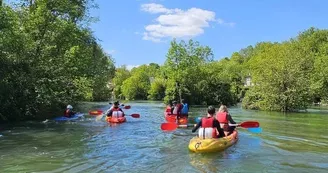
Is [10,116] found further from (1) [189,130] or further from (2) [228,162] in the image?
(2) [228,162]

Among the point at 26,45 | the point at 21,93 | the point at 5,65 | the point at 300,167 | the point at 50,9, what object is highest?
the point at 50,9

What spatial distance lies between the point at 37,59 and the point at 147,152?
562 inches

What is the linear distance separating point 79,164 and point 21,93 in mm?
12986

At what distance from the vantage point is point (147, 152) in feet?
41.4

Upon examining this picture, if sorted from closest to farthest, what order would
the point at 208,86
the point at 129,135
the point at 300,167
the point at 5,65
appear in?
the point at 300,167 → the point at 129,135 → the point at 5,65 → the point at 208,86

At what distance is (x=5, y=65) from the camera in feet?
67.5

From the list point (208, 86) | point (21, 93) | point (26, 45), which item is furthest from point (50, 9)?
point (208, 86)

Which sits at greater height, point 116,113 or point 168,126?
point 116,113

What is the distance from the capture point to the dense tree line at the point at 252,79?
121 feet

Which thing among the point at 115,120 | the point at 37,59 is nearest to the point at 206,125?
the point at 115,120

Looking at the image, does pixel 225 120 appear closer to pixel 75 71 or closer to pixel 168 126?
pixel 168 126

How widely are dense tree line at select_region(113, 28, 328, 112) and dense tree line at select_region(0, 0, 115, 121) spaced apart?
1890 centimetres

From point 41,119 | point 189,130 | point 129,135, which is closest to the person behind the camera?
point 129,135

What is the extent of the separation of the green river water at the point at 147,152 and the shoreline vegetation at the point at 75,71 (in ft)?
15.1
